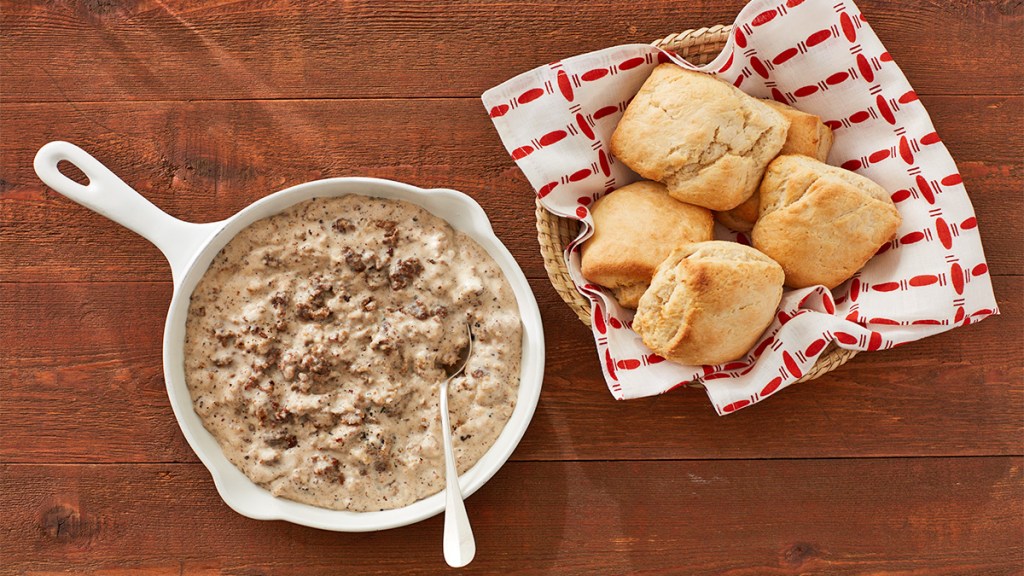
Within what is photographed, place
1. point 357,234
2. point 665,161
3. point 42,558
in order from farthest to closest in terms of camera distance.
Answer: point 42,558, point 357,234, point 665,161

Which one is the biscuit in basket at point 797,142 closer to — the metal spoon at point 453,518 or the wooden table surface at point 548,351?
the wooden table surface at point 548,351

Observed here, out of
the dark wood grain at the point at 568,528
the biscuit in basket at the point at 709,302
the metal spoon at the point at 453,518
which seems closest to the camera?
the biscuit in basket at the point at 709,302

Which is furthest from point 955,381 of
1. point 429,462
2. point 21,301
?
point 21,301

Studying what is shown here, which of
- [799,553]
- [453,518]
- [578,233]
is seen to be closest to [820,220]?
[578,233]

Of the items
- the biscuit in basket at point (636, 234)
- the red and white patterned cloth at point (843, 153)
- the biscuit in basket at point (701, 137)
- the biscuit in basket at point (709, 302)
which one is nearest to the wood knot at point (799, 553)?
the red and white patterned cloth at point (843, 153)

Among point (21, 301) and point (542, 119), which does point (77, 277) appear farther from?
point (542, 119)

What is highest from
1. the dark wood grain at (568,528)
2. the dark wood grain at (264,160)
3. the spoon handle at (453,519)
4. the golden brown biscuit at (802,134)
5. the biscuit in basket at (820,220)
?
the golden brown biscuit at (802,134)

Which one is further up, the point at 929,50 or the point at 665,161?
the point at 929,50
